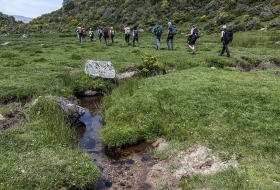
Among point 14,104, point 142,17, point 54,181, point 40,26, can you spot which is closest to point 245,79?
point 54,181

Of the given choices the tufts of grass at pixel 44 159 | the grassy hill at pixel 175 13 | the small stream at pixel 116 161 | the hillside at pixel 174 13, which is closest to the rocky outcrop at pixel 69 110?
the small stream at pixel 116 161

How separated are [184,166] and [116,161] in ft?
9.94

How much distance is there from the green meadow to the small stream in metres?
0.56

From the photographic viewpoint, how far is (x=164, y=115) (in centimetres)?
1422

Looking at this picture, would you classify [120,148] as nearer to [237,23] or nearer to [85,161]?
[85,161]

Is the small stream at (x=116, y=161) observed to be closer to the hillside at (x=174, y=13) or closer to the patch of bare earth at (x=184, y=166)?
the patch of bare earth at (x=184, y=166)

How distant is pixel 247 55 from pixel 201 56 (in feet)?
15.8

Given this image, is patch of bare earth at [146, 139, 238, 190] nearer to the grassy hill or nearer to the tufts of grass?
the tufts of grass

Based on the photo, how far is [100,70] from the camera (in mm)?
20953

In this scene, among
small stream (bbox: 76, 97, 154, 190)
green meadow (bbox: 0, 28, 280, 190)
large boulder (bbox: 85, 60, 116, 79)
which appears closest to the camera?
green meadow (bbox: 0, 28, 280, 190)

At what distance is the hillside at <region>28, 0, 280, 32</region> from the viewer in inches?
2020

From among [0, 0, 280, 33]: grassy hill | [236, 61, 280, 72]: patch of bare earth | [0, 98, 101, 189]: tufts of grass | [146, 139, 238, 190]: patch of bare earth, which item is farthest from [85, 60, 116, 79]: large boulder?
[0, 0, 280, 33]: grassy hill

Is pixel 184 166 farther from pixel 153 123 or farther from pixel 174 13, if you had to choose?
pixel 174 13

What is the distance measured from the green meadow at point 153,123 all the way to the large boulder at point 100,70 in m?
0.49
